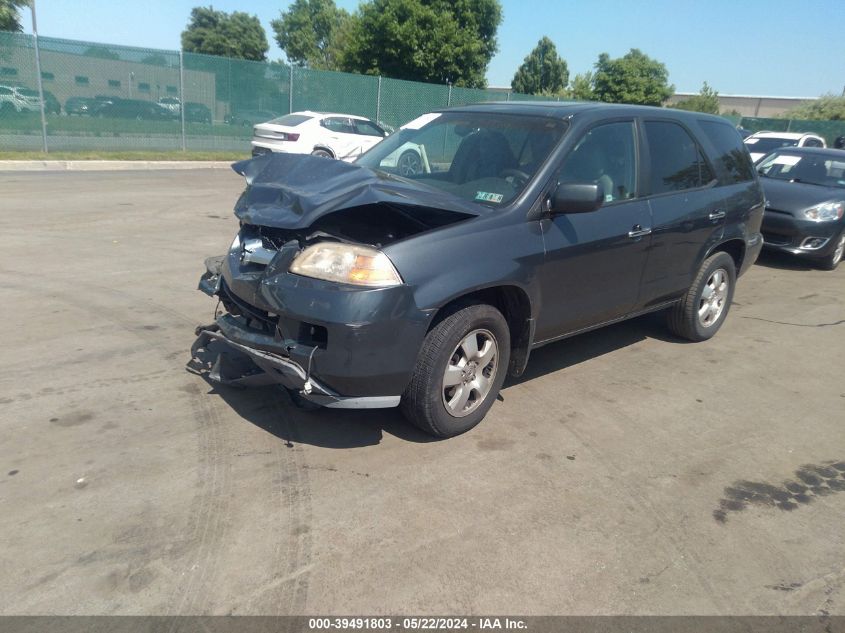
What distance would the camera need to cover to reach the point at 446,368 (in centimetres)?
366

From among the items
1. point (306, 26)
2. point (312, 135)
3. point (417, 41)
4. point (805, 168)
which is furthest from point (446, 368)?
point (306, 26)

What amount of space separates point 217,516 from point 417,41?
29.3 m

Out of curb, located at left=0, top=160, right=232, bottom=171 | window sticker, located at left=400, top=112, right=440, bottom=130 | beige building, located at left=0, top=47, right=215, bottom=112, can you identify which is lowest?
curb, located at left=0, top=160, right=232, bottom=171

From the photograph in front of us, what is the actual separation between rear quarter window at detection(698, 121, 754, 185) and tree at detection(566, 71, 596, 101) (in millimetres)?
41924

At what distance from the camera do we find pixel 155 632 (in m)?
2.40

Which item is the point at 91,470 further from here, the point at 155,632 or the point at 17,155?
the point at 17,155

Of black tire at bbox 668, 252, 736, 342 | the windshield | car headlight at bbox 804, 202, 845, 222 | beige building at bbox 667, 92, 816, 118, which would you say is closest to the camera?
the windshield

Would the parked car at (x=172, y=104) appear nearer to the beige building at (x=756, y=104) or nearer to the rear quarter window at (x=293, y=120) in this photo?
the rear quarter window at (x=293, y=120)

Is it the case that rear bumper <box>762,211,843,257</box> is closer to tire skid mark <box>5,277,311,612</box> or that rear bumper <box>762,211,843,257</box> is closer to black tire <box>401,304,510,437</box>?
black tire <box>401,304,510,437</box>

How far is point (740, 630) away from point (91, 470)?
303cm

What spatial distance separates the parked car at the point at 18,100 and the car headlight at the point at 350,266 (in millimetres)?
16584

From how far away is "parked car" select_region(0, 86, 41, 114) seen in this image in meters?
16.3

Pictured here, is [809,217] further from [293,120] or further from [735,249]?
[293,120]

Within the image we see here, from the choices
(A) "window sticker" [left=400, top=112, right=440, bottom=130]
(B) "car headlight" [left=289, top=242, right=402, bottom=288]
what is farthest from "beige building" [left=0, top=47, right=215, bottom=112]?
(B) "car headlight" [left=289, top=242, right=402, bottom=288]
